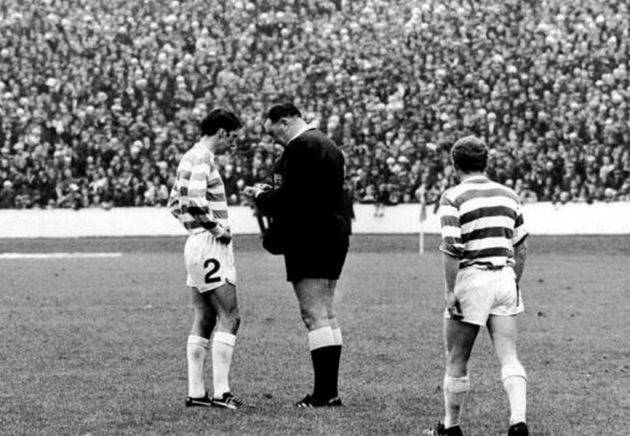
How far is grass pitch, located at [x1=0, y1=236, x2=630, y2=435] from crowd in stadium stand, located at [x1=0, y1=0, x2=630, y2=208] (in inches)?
606

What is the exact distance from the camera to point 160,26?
4844 centimetres

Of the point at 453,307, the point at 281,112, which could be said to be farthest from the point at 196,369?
the point at 453,307

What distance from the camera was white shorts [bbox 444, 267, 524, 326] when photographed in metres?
7.99

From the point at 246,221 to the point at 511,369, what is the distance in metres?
33.5

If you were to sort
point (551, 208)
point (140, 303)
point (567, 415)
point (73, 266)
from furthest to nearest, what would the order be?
point (551, 208) < point (73, 266) < point (140, 303) < point (567, 415)

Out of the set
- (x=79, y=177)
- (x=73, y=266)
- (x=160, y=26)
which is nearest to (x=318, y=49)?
(x=160, y=26)

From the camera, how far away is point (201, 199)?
973 centimetres

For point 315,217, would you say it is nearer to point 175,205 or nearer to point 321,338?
point 321,338

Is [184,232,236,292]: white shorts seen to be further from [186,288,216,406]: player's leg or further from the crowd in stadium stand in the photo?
the crowd in stadium stand

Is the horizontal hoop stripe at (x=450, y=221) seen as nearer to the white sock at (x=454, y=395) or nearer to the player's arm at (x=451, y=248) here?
the player's arm at (x=451, y=248)

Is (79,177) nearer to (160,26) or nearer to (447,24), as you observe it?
(160,26)

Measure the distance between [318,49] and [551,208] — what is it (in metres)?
11.5

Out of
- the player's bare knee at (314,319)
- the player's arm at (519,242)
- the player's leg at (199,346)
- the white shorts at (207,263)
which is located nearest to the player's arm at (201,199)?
the white shorts at (207,263)

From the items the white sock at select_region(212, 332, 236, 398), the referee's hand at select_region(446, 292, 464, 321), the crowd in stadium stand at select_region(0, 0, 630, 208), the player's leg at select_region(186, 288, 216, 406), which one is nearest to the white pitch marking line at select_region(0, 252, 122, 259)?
the crowd in stadium stand at select_region(0, 0, 630, 208)
